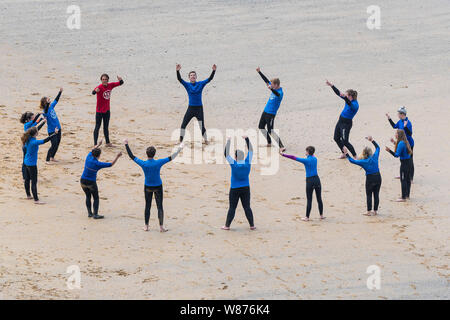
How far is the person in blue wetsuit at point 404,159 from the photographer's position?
52.6 ft

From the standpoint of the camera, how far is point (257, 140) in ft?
63.9

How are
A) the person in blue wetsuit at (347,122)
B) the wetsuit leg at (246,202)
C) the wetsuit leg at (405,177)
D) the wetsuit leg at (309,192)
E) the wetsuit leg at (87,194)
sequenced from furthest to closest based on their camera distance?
the person in blue wetsuit at (347,122), the wetsuit leg at (405,177), the wetsuit leg at (309,192), the wetsuit leg at (87,194), the wetsuit leg at (246,202)

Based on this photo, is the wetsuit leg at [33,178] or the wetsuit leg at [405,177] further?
the wetsuit leg at [405,177]

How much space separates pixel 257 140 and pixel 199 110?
1.68 metres

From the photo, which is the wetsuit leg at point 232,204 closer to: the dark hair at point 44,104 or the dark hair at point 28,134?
the dark hair at point 28,134

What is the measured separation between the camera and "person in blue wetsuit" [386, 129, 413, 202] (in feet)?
52.6

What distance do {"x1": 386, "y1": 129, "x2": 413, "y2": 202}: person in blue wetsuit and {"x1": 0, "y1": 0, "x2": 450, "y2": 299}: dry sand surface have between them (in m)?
0.27

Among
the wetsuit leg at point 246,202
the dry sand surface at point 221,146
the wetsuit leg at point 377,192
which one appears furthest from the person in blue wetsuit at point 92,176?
the wetsuit leg at point 377,192

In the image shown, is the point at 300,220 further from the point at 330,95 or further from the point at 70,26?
the point at 70,26

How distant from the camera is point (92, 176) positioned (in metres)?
14.4

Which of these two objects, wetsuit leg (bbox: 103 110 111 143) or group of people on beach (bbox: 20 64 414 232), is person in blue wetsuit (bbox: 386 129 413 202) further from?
wetsuit leg (bbox: 103 110 111 143)

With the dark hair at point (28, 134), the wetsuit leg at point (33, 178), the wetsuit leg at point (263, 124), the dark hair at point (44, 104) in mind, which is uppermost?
the dark hair at point (44, 104)

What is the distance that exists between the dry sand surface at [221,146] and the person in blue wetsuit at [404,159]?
272 millimetres
